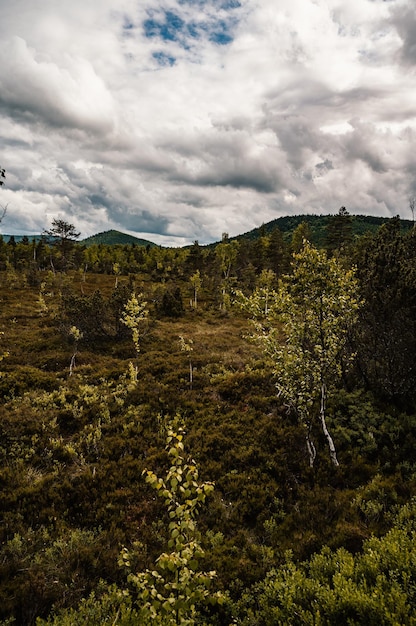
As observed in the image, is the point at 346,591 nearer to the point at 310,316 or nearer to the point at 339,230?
the point at 310,316

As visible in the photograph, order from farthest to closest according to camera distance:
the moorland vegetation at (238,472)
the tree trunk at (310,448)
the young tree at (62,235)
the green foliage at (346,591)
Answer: the young tree at (62,235) < the tree trunk at (310,448) < the moorland vegetation at (238,472) < the green foliage at (346,591)

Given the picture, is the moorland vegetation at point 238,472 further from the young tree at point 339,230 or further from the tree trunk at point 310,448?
the young tree at point 339,230

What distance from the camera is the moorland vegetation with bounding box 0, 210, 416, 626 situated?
19.0 ft

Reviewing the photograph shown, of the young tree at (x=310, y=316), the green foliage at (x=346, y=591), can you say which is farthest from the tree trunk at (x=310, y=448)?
the green foliage at (x=346, y=591)

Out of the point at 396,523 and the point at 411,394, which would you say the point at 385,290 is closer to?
the point at 411,394

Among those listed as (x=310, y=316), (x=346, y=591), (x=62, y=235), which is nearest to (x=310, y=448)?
(x=310, y=316)

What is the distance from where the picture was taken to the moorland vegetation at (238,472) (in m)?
5.80

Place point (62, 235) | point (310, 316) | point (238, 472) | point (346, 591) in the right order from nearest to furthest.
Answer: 1. point (346, 591)
2. point (310, 316)
3. point (238, 472)
4. point (62, 235)

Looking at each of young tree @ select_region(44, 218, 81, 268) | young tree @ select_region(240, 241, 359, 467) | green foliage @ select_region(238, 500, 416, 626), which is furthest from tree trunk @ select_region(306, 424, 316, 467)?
young tree @ select_region(44, 218, 81, 268)

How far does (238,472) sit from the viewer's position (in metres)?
11.8

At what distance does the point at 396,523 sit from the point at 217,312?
35.8m

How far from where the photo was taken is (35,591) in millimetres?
7211

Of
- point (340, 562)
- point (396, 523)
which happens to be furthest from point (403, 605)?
point (396, 523)

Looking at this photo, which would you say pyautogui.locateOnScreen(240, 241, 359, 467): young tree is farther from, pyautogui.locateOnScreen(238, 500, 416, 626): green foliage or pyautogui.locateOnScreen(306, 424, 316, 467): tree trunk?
pyautogui.locateOnScreen(238, 500, 416, 626): green foliage
